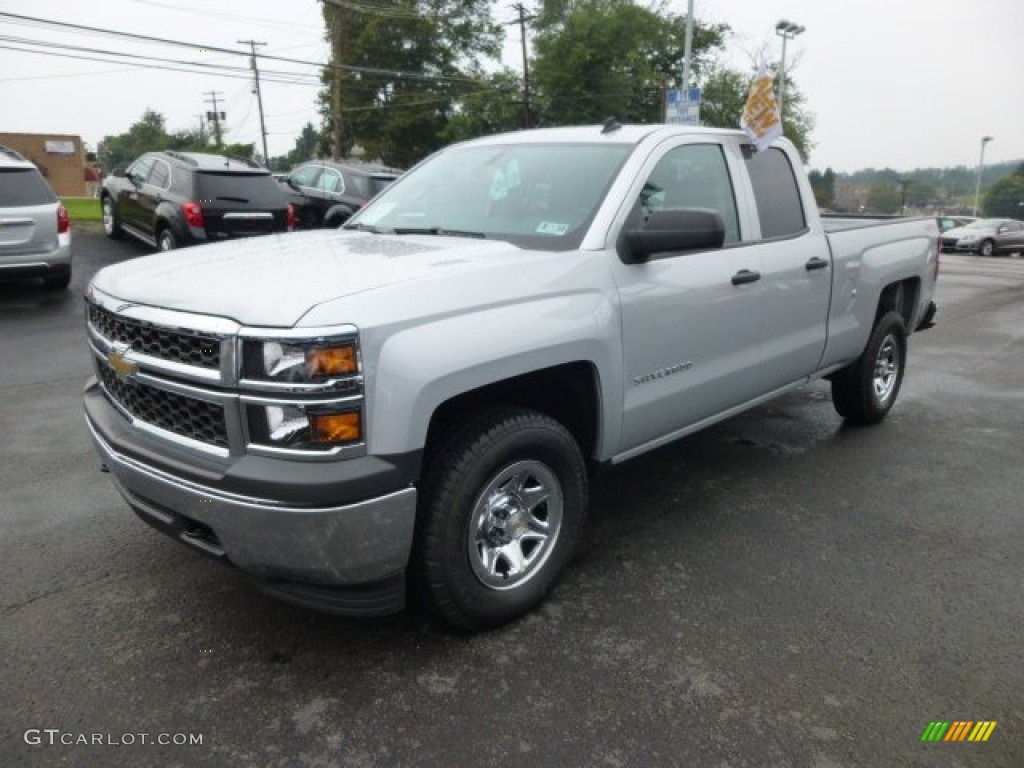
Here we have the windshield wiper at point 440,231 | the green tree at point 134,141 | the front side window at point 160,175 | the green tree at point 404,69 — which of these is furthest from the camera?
the green tree at point 134,141

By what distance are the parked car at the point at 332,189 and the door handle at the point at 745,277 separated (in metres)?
10.1

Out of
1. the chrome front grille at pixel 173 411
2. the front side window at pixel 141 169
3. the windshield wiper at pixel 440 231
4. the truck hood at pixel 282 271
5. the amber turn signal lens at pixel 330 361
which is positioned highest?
the front side window at pixel 141 169

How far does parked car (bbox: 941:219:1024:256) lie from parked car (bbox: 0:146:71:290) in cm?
2728

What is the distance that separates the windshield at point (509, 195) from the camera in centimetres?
342

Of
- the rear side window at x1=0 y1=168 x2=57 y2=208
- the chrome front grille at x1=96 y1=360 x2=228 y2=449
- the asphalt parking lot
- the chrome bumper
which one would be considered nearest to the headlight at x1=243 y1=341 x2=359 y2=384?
the chrome front grille at x1=96 y1=360 x2=228 y2=449

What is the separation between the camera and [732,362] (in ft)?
13.0

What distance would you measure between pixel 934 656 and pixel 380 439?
214 cm

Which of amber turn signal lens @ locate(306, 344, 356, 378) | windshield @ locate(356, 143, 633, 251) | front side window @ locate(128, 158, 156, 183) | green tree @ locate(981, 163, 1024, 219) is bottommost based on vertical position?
green tree @ locate(981, 163, 1024, 219)

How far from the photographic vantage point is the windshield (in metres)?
3.42

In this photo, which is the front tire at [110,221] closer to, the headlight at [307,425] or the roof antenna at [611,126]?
the roof antenna at [611,126]

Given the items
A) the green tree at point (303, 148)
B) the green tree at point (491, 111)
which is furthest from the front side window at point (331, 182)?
the green tree at point (303, 148)

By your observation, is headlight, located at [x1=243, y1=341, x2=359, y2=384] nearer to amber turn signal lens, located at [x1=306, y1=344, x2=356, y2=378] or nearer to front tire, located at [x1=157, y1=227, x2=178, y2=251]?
amber turn signal lens, located at [x1=306, y1=344, x2=356, y2=378]

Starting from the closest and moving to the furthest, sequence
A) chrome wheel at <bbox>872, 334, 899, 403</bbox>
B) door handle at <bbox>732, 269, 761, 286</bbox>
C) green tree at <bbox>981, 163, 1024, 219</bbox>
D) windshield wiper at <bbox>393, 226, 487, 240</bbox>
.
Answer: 1. windshield wiper at <bbox>393, 226, 487, 240</bbox>
2. door handle at <bbox>732, 269, 761, 286</bbox>
3. chrome wheel at <bbox>872, 334, 899, 403</bbox>
4. green tree at <bbox>981, 163, 1024, 219</bbox>

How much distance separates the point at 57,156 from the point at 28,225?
57.2 meters
